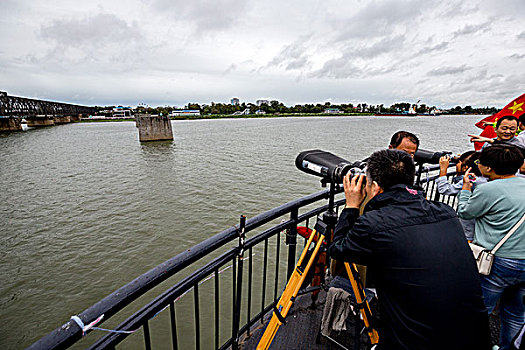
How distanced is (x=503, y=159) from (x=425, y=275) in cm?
147

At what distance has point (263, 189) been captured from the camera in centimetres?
1359

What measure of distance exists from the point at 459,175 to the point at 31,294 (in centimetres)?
936

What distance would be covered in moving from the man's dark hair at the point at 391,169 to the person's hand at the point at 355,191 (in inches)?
3.2

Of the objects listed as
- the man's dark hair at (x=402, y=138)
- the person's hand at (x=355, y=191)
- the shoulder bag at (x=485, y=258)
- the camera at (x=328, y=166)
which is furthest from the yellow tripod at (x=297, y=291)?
the man's dark hair at (x=402, y=138)

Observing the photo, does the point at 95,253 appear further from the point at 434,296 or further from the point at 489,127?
the point at 489,127

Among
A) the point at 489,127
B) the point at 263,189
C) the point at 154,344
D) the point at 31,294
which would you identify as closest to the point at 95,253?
the point at 31,294

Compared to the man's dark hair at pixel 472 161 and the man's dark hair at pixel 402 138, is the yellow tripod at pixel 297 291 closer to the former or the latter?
the man's dark hair at pixel 402 138

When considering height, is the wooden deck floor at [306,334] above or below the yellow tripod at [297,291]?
below

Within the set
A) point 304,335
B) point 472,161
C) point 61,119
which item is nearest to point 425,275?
point 304,335

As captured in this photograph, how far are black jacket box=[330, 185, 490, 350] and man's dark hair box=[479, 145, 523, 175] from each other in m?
1.13

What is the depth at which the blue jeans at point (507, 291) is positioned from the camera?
6.95ft

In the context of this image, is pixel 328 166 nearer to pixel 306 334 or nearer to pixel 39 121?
pixel 306 334

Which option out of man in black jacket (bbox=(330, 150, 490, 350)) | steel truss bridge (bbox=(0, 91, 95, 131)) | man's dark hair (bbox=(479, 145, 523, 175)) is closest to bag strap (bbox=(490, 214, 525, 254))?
man's dark hair (bbox=(479, 145, 523, 175))

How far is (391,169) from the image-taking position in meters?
1.55
